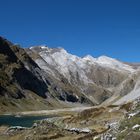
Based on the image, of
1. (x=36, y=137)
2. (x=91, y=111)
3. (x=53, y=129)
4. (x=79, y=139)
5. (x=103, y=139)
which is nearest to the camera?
(x=103, y=139)

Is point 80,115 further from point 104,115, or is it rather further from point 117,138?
point 117,138

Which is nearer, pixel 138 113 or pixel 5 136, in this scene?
pixel 138 113

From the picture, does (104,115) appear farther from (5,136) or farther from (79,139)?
(79,139)

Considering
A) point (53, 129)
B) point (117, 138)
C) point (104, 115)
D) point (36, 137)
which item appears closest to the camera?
point (117, 138)

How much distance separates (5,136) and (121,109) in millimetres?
50618

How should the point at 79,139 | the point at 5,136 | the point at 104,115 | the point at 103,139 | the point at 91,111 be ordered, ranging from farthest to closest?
the point at 91,111 → the point at 104,115 → the point at 5,136 → the point at 79,139 → the point at 103,139

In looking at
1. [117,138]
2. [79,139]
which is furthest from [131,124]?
[79,139]

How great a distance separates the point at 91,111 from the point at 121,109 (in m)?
9.79

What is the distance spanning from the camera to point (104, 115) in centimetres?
Result: 10581

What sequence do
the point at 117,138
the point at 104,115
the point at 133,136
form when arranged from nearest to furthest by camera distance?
1. the point at 133,136
2. the point at 117,138
3. the point at 104,115

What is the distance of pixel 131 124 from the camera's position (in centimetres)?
2759

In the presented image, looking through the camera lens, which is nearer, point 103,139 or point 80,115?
point 103,139

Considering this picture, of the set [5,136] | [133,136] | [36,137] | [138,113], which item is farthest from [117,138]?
[5,136]

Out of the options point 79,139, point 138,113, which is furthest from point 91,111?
point 138,113
